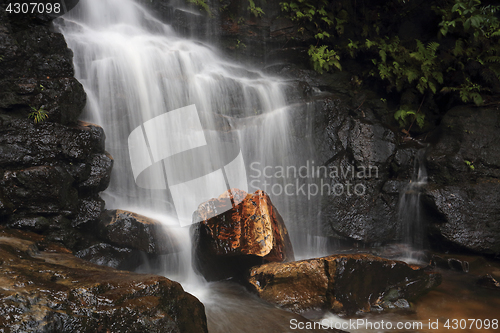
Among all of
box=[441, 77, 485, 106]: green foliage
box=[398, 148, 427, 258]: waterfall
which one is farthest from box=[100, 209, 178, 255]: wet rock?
box=[441, 77, 485, 106]: green foliage

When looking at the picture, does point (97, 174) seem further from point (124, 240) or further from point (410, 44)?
point (410, 44)

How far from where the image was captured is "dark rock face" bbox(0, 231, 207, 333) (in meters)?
2.13

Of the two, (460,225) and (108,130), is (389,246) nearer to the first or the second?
(460,225)

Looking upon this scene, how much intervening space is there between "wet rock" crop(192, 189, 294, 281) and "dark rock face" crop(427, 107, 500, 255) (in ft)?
13.5

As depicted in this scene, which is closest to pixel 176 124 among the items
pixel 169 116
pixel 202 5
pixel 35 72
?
pixel 169 116

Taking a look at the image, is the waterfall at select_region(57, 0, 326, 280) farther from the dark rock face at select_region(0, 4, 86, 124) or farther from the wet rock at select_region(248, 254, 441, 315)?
the wet rock at select_region(248, 254, 441, 315)

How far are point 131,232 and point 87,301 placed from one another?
247 cm

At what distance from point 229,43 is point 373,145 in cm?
524

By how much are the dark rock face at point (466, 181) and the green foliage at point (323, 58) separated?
333cm

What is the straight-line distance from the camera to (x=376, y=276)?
14.7 ft

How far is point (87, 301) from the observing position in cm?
237

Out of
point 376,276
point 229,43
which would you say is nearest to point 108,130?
point 229,43

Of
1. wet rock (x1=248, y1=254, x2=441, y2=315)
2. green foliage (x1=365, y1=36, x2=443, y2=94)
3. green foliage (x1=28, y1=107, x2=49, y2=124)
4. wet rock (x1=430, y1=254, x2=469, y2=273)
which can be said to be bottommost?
wet rock (x1=430, y1=254, x2=469, y2=273)

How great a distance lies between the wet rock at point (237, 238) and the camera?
15.2ft
